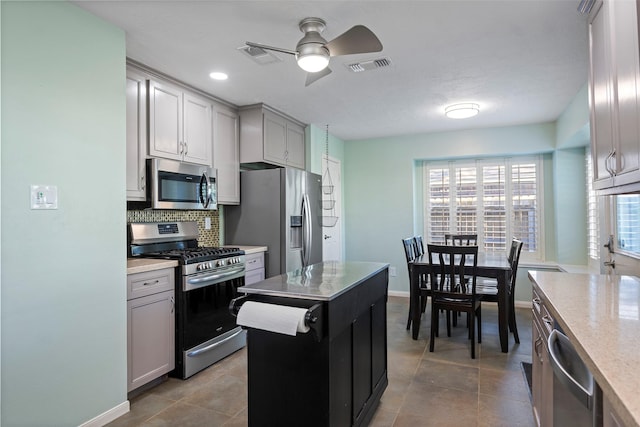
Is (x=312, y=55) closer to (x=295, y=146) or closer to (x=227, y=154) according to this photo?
(x=227, y=154)

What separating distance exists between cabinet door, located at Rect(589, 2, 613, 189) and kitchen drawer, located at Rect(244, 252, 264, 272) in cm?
277

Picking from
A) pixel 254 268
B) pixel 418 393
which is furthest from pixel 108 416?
pixel 418 393

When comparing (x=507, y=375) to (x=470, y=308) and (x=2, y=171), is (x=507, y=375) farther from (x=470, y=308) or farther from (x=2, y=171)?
(x=2, y=171)

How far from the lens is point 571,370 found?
3.65ft

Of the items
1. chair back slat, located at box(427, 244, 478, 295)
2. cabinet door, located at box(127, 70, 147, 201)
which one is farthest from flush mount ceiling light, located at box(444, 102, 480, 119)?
cabinet door, located at box(127, 70, 147, 201)

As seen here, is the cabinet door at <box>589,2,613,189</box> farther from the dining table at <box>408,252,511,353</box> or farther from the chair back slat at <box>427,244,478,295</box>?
the dining table at <box>408,252,511,353</box>

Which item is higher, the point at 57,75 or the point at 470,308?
the point at 57,75

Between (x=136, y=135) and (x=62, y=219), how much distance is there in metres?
1.01

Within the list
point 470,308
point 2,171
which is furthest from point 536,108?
point 2,171

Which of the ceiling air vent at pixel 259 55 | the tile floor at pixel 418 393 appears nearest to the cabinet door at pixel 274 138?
the ceiling air vent at pixel 259 55

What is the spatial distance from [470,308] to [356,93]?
89.6 inches

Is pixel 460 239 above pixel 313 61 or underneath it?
underneath

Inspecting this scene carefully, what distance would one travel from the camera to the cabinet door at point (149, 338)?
94.7 inches

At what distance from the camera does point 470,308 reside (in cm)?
322
